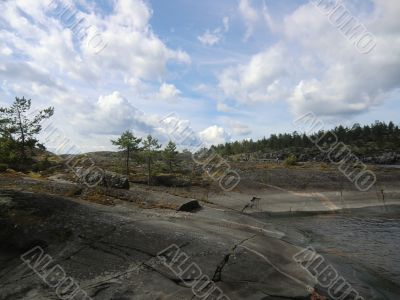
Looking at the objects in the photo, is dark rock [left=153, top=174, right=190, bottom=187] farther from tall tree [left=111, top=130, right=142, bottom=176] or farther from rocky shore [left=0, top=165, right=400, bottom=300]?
rocky shore [left=0, top=165, right=400, bottom=300]

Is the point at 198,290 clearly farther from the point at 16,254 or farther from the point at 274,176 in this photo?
the point at 274,176

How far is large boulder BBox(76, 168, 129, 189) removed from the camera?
138ft

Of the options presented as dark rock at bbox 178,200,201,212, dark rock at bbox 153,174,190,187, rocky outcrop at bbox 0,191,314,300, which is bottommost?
rocky outcrop at bbox 0,191,314,300

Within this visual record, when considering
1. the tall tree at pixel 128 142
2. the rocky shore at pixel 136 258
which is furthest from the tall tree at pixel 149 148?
the rocky shore at pixel 136 258

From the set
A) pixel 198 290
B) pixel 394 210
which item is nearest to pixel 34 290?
pixel 198 290

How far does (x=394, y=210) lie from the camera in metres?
50.6

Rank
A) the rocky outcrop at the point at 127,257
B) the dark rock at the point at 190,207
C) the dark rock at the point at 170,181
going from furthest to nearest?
the dark rock at the point at 170,181 < the dark rock at the point at 190,207 < the rocky outcrop at the point at 127,257

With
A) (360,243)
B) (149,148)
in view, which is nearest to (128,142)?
(149,148)

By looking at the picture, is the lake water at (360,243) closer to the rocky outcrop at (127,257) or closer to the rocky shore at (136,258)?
the rocky shore at (136,258)

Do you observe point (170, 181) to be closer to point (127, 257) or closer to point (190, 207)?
point (190, 207)

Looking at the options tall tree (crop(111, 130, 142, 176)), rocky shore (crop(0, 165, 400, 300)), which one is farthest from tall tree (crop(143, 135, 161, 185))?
rocky shore (crop(0, 165, 400, 300))

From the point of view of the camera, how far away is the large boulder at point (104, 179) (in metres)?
42.0

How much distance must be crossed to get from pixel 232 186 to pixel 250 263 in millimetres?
45922

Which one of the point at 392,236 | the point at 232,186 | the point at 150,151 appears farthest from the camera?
the point at 150,151
